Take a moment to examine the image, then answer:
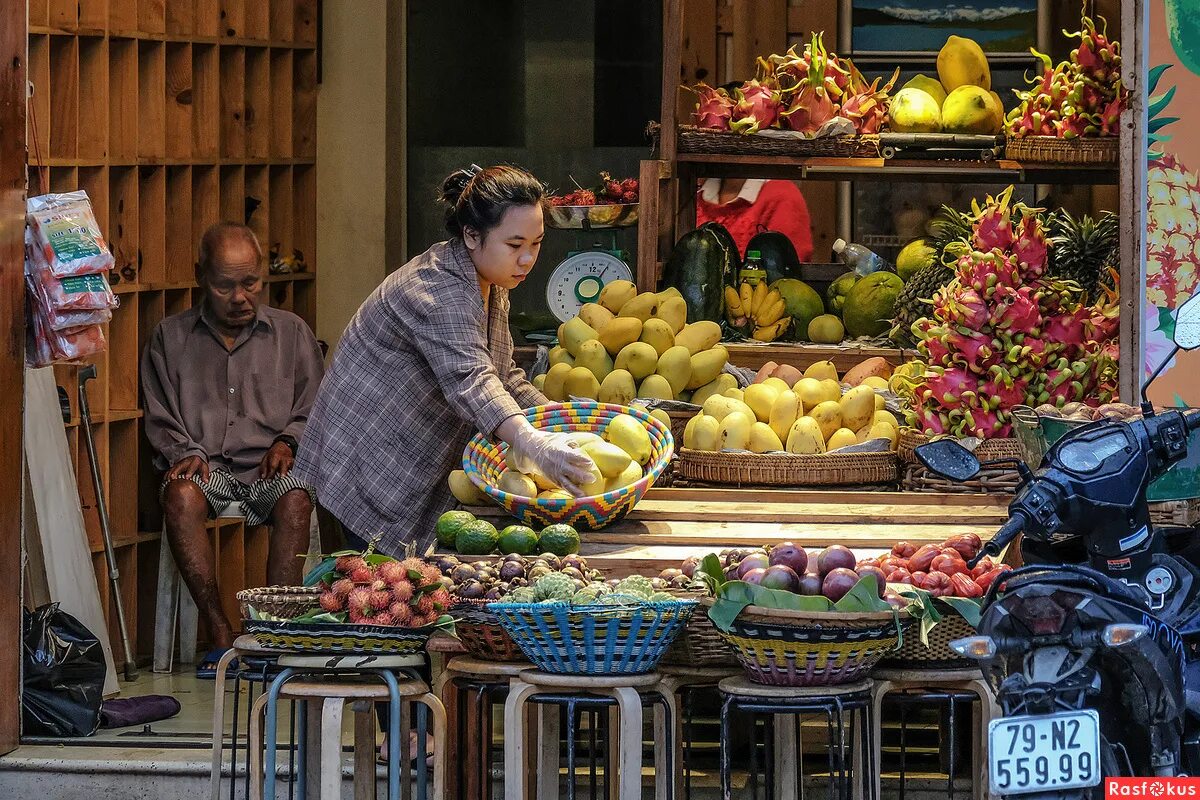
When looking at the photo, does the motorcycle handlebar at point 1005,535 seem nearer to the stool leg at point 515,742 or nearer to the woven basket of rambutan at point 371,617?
the stool leg at point 515,742

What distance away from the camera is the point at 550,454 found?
3850 mm

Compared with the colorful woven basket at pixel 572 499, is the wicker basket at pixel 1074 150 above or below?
above

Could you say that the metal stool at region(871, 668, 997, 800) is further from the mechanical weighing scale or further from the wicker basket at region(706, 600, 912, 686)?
the mechanical weighing scale

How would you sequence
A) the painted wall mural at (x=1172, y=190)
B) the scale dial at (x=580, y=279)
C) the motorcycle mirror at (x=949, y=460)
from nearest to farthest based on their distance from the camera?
the motorcycle mirror at (x=949, y=460), the painted wall mural at (x=1172, y=190), the scale dial at (x=580, y=279)

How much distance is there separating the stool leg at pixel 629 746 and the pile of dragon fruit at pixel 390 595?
44 centimetres

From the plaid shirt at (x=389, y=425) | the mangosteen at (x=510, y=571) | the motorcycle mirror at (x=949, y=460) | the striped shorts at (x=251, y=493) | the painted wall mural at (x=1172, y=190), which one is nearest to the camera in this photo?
the motorcycle mirror at (x=949, y=460)

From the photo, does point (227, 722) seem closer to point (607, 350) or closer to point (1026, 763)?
point (607, 350)

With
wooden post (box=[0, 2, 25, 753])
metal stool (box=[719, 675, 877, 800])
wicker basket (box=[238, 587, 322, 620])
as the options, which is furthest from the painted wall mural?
wooden post (box=[0, 2, 25, 753])

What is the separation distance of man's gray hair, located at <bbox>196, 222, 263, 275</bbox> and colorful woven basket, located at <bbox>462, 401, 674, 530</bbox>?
6.74 ft

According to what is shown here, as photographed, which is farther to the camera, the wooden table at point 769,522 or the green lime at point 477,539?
the wooden table at point 769,522

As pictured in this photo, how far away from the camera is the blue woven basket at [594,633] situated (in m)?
3.22

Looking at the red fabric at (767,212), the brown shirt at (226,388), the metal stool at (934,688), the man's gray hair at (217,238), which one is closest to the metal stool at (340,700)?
the metal stool at (934,688)

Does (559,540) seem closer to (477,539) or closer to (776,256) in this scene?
(477,539)

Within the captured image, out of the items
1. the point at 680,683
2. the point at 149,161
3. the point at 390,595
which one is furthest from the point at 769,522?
the point at 149,161
